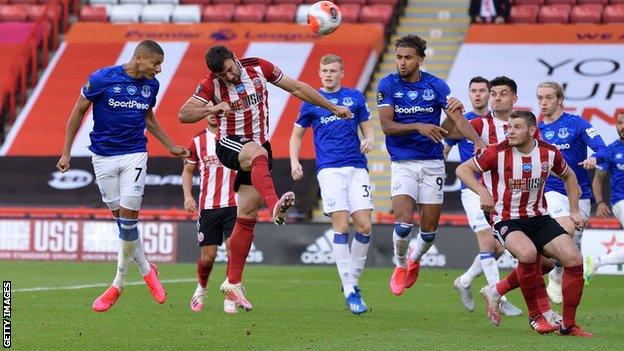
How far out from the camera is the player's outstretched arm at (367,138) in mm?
12781

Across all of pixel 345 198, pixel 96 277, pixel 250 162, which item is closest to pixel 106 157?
pixel 250 162

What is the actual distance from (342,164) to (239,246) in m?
1.57

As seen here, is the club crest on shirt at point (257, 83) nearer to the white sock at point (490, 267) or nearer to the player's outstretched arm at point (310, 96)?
the player's outstretched arm at point (310, 96)

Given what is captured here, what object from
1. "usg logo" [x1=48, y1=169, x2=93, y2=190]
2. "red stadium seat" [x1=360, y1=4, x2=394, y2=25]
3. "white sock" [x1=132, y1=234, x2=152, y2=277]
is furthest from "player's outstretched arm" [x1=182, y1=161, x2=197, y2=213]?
"red stadium seat" [x1=360, y1=4, x2=394, y2=25]

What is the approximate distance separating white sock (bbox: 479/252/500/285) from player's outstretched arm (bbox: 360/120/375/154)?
1488 mm

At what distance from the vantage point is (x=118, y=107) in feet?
40.1

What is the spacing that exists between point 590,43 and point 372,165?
501 cm

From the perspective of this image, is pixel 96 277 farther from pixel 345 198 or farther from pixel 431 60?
pixel 431 60

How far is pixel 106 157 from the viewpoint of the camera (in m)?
12.4

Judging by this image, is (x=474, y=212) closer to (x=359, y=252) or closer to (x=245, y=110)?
(x=359, y=252)

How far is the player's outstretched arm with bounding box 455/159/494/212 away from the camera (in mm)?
10500

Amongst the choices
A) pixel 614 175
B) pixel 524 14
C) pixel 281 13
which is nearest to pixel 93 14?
pixel 281 13

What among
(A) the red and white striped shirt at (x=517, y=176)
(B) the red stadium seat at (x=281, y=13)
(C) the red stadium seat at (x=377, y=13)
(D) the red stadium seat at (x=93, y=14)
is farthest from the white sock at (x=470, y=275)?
(D) the red stadium seat at (x=93, y=14)

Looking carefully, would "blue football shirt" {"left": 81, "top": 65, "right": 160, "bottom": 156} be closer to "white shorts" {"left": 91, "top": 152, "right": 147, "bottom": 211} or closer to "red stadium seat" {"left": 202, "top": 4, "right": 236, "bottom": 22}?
"white shorts" {"left": 91, "top": 152, "right": 147, "bottom": 211}
